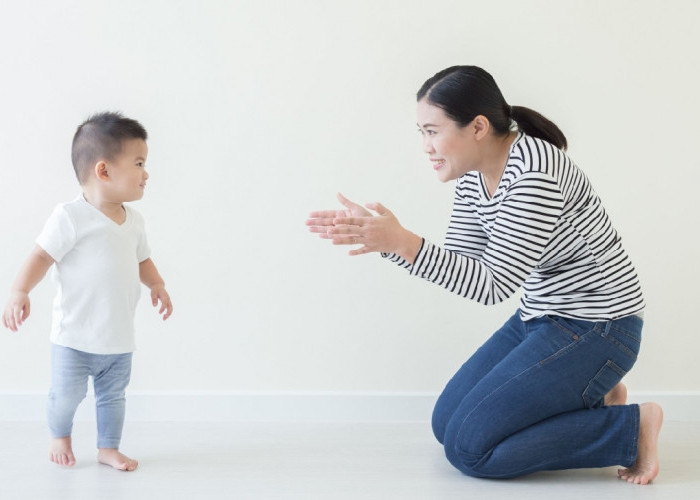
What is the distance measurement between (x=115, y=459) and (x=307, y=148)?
3.24ft

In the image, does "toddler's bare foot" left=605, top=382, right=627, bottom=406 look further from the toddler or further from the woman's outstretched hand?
the toddler

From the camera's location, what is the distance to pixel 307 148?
231cm

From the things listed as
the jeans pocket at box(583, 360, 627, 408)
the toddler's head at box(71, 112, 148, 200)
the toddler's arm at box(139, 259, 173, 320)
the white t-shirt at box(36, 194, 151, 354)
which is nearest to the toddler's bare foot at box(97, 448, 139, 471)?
the white t-shirt at box(36, 194, 151, 354)

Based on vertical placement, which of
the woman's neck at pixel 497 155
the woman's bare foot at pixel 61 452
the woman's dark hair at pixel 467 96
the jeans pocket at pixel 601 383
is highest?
the woman's dark hair at pixel 467 96

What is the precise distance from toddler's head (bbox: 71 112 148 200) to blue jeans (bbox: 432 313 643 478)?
95cm

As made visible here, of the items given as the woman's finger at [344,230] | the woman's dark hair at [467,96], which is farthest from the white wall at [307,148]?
the woman's finger at [344,230]

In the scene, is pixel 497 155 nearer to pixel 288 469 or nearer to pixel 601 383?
pixel 601 383

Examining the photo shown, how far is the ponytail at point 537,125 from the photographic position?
5.95 ft

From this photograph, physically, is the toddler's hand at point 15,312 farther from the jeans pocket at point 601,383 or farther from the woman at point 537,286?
the jeans pocket at point 601,383

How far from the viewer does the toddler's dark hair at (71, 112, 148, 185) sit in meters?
1.83

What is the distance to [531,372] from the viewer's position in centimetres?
177

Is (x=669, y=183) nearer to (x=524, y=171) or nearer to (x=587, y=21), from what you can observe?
(x=587, y=21)

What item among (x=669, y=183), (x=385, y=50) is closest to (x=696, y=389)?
(x=669, y=183)

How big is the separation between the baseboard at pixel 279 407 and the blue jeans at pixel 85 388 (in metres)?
0.45
